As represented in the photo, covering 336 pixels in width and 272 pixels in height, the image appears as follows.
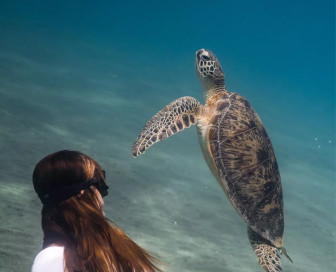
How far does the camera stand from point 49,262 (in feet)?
4.11

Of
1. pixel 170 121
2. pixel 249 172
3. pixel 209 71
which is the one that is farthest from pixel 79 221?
pixel 209 71

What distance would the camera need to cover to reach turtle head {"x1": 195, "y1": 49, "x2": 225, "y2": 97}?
5348 millimetres

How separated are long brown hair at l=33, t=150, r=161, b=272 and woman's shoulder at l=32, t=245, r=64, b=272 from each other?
2.0 inches

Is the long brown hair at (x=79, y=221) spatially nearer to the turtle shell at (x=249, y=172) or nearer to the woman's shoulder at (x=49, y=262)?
the woman's shoulder at (x=49, y=262)

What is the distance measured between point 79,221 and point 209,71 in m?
4.35

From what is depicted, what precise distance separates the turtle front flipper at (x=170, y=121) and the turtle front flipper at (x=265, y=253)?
4.77ft

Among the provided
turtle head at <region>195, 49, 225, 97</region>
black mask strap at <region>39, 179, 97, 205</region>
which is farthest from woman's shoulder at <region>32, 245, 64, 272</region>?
turtle head at <region>195, 49, 225, 97</region>

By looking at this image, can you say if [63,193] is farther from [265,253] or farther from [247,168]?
[265,253]

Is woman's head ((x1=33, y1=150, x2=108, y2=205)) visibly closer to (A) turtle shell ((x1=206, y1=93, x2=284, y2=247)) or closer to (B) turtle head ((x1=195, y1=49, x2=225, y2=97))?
(A) turtle shell ((x1=206, y1=93, x2=284, y2=247))

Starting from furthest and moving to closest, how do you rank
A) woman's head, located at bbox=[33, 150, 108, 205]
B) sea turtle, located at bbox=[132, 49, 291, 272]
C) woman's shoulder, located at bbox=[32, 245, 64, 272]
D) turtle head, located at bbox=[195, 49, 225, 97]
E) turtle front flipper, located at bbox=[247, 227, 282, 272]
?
turtle head, located at bbox=[195, 49, 225, 97], sea turtle, located at bbox=[132, 49, 291, 272], turtle front flipper, located at bbox=[247, 227, 282, 272], woman's head, located at bbox=[33, 150, 108, 205], woman's shoulder, located at bbox=[32, 245, 64, 272]

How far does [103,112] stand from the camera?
364 inches

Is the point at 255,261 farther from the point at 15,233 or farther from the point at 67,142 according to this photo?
the point at 67,142

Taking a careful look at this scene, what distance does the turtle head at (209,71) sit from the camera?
5.35 m

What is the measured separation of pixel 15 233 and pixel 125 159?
3141 millimetres
